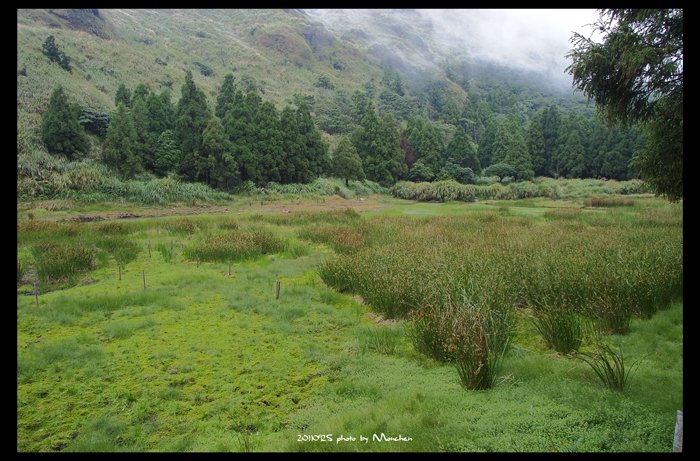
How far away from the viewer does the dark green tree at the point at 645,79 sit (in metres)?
7.33

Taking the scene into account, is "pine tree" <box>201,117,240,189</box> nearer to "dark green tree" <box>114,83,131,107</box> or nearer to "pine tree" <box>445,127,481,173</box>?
"dark green tree" <box>114,83,131,107</box>

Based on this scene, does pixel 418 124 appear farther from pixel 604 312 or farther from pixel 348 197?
pixel 604 312

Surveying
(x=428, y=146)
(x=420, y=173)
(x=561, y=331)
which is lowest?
(x=561, y=331)

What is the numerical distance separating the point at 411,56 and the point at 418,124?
107632 mm

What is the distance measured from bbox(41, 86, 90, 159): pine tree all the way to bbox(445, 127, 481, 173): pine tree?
4393 cm

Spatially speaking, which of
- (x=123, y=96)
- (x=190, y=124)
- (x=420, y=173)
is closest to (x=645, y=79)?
(x=190, y=124)

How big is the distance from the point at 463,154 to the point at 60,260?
170 feet

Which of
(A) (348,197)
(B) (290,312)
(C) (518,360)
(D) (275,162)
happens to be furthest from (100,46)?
(C) (518,360)

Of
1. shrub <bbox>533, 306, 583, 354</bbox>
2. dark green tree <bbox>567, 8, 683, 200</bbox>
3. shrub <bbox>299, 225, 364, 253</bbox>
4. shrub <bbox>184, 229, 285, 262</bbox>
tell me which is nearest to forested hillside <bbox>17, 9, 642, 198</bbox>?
dark green tree <bbox>567, 8, 683, 200</bbox>

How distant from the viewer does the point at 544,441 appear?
3.54 m

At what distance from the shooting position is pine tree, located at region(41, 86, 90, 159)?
29203 mm

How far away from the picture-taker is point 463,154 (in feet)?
180

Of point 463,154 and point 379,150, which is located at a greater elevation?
point 463,154

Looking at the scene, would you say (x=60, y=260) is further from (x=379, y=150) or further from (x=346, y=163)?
(x=379, y=150)
